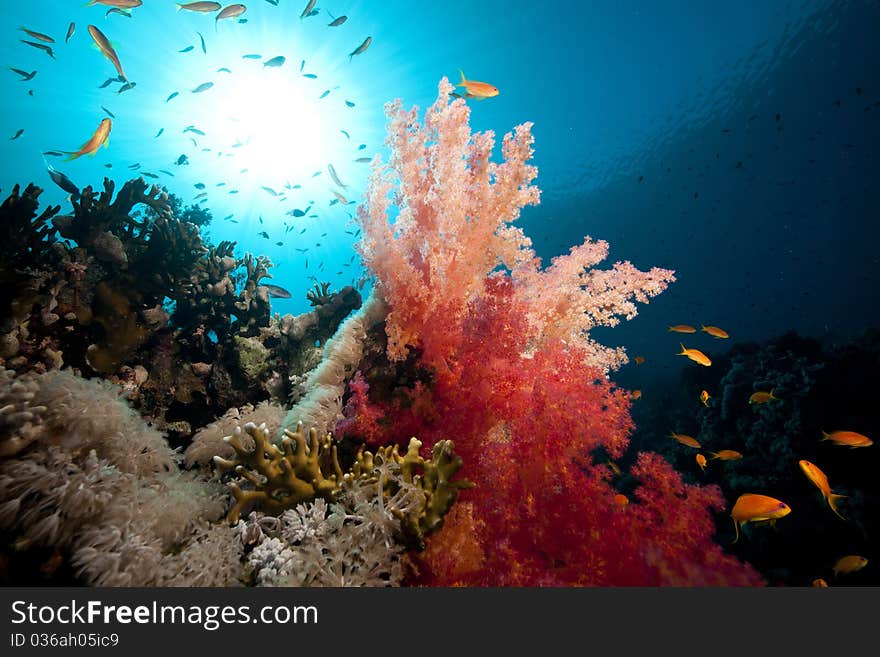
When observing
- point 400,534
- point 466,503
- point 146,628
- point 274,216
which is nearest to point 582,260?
point 466,503

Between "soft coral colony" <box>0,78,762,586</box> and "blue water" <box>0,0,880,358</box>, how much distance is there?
15503 mm

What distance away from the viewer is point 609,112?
38.0 m

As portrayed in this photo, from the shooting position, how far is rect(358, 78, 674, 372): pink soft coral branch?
3947mm

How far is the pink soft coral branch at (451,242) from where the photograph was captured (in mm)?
3947

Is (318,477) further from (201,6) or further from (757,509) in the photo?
(201,6)

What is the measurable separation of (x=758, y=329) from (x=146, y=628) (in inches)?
2696

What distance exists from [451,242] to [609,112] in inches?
1767

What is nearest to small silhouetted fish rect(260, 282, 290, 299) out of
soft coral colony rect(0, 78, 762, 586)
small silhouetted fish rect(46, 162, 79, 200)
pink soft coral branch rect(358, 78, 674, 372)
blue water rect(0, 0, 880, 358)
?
soft coral colony rect(0, 78, 762, 586)

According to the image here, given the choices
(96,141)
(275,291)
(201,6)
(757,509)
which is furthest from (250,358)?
(757,509)

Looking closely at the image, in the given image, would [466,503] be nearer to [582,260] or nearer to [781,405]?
[582,260]

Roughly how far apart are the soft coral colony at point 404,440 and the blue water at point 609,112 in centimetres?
1550

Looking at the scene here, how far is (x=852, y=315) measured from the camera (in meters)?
43.1

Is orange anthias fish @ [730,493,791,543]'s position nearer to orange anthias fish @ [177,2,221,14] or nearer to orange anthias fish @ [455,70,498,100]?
orange anthias fish @ [455,70,498,100]

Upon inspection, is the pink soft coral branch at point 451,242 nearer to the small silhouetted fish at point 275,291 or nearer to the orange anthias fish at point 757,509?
the orange anthias fish at point 757,509
